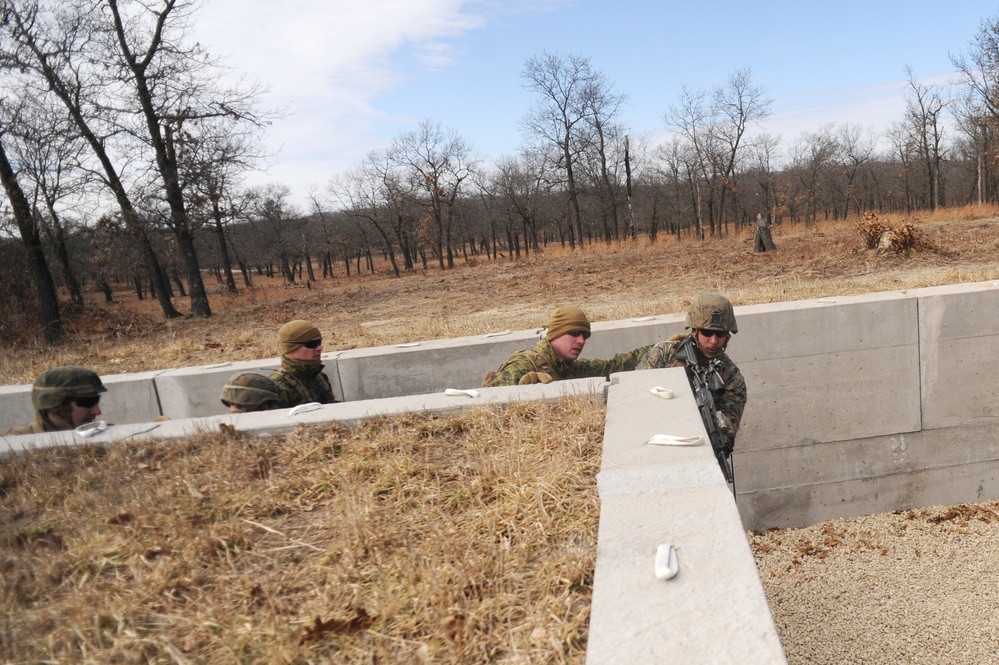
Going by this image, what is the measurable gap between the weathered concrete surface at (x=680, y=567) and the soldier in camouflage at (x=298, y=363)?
2.75 metres

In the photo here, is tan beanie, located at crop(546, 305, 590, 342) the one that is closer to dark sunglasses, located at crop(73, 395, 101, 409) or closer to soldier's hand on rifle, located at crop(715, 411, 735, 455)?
soldier's hand on rifle, located at crop(715, 411, 735, 455)

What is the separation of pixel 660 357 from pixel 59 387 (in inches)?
159

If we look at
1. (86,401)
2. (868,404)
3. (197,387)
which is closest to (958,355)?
(868,404)

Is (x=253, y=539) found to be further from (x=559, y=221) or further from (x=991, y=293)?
(x=559, y=221)

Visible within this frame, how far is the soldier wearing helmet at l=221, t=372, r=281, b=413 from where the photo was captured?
14.2 ft

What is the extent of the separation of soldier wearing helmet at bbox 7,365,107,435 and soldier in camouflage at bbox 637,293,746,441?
3.82 metres

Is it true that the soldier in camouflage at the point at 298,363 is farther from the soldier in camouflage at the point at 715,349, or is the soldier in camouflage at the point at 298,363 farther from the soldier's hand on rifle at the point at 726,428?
the soldier's hand on rifle at the point at 726,428

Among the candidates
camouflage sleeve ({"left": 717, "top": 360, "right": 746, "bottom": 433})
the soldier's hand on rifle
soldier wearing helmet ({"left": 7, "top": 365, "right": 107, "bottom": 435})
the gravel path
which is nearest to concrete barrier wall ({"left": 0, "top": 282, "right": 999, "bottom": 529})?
the gravel path

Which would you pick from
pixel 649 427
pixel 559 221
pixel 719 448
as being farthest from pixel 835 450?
pixel 559 221

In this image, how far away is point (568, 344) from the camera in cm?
453

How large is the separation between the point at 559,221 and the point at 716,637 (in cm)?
5616

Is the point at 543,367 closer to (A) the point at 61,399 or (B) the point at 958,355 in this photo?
(A) the point at 61,399

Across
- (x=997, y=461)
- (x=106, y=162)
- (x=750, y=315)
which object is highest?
(x=106, y=162)

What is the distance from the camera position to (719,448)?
392 cm
